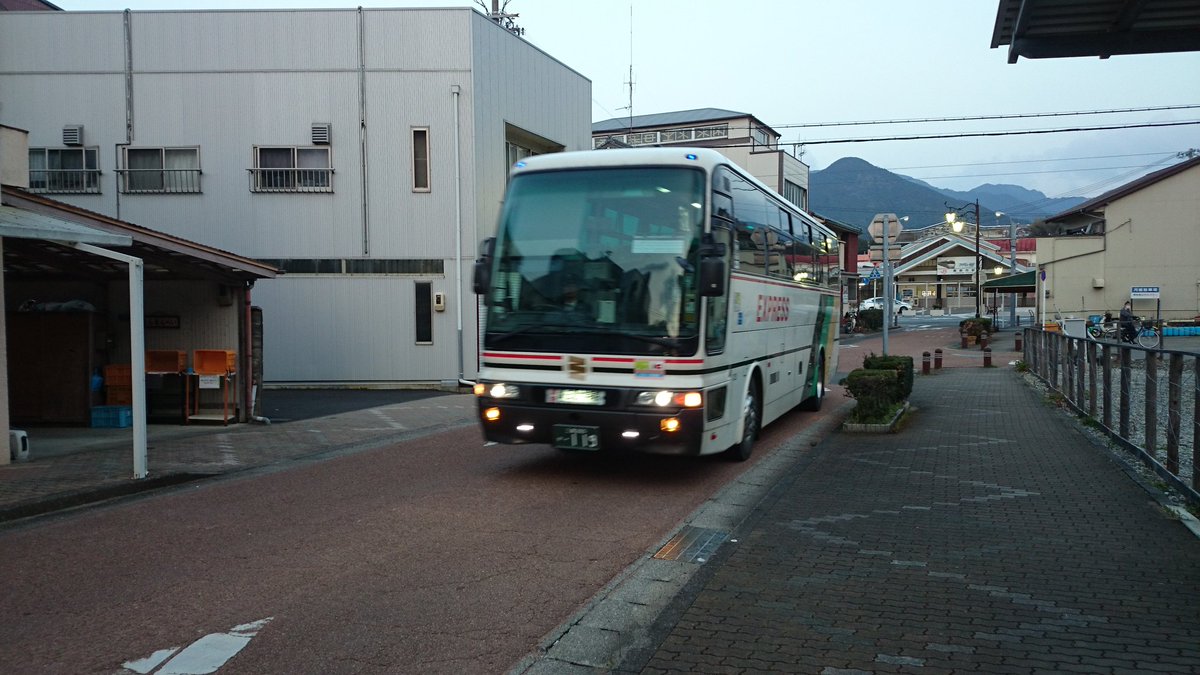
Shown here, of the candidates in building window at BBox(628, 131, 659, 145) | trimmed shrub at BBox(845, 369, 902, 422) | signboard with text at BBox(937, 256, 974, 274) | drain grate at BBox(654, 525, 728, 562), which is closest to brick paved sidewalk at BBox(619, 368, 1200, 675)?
drain grate at BBox(654, 525, 728, 562)

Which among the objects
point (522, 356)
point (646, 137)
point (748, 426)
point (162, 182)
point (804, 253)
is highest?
point (646, 137)

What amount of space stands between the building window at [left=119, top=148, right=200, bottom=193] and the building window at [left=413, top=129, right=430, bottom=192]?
16.7 feet

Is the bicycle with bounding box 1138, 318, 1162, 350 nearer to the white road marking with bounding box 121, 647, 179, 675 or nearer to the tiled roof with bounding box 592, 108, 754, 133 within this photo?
the tiled roof with bounding box 592, 108, 754, 133

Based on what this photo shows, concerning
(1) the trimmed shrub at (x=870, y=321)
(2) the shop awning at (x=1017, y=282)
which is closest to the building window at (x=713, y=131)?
(1) the trimmed shrub at (x=870, y=321)

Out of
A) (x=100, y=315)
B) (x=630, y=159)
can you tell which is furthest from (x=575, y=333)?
(x=100, y=315)

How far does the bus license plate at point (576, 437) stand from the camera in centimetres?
870

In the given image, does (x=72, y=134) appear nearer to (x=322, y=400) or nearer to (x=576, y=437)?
(x=322, y=400)

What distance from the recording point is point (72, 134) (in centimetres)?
2061

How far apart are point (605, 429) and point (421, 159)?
14365mm

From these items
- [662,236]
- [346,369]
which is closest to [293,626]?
[662,236]

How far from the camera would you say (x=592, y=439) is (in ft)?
28.6

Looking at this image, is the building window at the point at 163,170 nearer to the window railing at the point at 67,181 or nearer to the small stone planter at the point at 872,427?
the window railing at the point at 67,181

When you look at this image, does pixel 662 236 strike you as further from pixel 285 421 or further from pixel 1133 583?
pixel 285 421

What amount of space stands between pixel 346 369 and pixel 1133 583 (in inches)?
715
